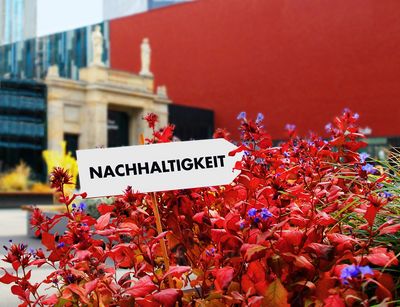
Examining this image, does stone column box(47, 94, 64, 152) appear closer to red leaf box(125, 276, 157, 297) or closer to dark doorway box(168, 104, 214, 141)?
dark doorway box(168, 104, 214, 141)

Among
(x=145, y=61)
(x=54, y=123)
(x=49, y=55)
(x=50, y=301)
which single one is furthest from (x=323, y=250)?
(x=49, y=55)

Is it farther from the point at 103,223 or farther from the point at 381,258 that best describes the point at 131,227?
the point at 381,258

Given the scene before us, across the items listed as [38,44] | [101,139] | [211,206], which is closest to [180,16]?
[101,139]

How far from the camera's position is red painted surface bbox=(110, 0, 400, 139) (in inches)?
1214

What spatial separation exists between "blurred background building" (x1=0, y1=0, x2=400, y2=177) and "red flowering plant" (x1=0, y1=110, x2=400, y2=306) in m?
26.5

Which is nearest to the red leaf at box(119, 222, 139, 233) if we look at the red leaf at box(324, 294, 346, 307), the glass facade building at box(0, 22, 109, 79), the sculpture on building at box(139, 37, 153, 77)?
the red leaf at box(324, 294, 346, 307)

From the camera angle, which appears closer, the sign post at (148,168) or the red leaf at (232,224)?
the red leaf at (232,224)

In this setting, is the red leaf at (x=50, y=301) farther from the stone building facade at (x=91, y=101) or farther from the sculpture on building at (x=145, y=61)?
the sculpture on building at (x=145, y=61)

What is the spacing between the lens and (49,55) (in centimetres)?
4656

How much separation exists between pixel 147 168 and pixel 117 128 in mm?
29489

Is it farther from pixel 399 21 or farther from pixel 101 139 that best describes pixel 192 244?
pixel 399 21

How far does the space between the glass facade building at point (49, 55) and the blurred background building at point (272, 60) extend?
3.83 metres

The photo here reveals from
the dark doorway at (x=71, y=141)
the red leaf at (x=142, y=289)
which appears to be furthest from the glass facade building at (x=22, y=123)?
the red leaf at (x=142, y=289)

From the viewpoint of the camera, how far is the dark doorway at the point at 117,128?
102 feet
